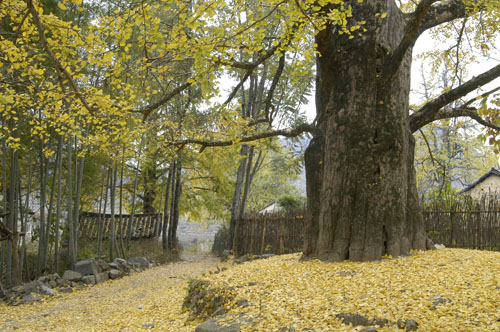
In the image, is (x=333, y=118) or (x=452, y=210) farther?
(x=452, y=210)

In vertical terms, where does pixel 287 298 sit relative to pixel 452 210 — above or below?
below

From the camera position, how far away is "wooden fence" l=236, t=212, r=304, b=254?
32.7ft

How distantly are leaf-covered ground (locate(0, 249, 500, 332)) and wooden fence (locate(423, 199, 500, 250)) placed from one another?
3545 millimetres

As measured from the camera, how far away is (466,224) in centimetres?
809

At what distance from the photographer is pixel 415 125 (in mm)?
5539

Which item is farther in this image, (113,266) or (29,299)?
(113,266)

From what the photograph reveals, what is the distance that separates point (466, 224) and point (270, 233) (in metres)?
4.88

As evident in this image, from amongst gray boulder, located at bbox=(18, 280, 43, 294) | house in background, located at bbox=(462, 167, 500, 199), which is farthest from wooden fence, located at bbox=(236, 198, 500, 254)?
house in background, located at bbox=(462, 167, 500, 199)

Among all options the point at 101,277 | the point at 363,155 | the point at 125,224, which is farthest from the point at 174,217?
the point at 363,155

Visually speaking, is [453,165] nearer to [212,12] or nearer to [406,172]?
[406,172]

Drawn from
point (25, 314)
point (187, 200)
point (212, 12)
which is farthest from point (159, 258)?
point (212, 12)

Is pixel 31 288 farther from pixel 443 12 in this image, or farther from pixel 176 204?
pixel 443 12

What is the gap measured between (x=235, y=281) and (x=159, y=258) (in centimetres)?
860

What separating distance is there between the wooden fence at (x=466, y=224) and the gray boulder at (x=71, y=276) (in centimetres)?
791
